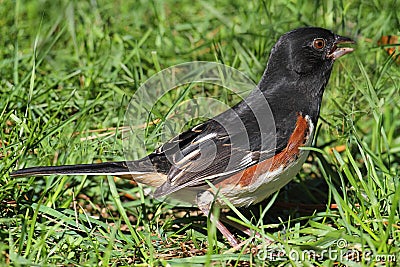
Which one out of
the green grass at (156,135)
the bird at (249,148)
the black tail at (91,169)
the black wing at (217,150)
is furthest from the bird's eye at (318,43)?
the black tail at (91,169)

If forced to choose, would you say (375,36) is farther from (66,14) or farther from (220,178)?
(66,14)

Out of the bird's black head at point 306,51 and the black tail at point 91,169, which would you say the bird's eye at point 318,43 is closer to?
the bird's black head at point 306,51

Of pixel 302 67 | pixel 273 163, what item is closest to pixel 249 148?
pixel 273 163

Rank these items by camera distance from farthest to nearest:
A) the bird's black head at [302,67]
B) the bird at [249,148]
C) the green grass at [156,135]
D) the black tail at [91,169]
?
1. the bird's black head at [302,67]
2. the bird at [249,148]
3. the black tail at [91,169]
4. the green grass at [156,135]

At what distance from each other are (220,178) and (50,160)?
119cm

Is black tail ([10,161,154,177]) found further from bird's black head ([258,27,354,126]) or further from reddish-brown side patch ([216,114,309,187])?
Result: bird's black head ([258,27,354,126])

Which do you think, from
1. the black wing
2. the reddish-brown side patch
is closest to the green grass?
the reddish-brown side patch

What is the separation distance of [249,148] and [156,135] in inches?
28.4

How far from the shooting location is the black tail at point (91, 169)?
3475 millimetres

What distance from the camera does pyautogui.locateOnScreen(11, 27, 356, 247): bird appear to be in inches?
141

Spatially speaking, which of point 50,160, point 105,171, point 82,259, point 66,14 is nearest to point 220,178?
point 105,171

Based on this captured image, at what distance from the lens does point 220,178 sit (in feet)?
11.9

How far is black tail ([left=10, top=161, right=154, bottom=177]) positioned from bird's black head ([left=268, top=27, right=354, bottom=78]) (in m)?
1.07

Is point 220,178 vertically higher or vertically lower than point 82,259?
higher
